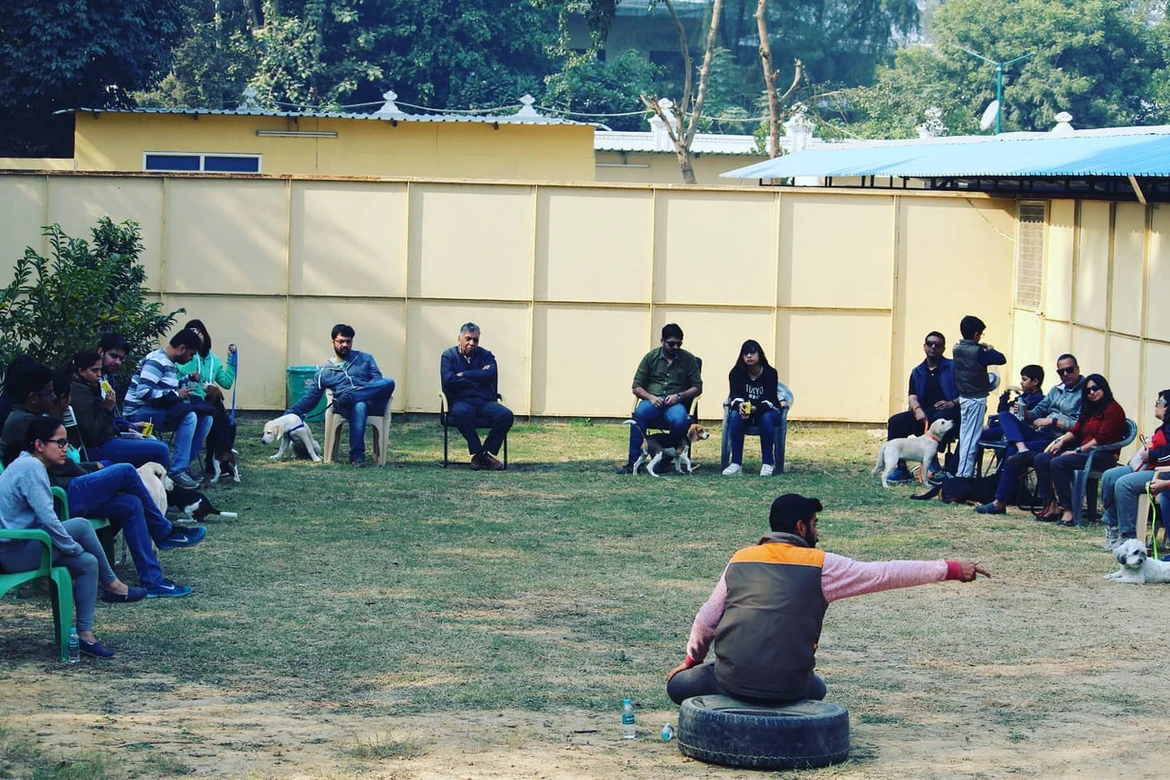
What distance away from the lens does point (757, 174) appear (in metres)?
21.9

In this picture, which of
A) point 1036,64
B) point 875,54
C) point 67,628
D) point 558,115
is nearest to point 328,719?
point 67,628

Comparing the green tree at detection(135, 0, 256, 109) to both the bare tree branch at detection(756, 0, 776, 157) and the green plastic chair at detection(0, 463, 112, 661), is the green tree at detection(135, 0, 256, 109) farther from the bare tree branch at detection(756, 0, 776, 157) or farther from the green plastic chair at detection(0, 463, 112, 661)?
the green plastic chair at detection(0, 463, 112, 661)

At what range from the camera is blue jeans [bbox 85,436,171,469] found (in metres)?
10.7

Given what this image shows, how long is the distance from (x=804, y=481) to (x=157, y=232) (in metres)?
7.31

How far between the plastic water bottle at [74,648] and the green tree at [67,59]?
18.3 meters

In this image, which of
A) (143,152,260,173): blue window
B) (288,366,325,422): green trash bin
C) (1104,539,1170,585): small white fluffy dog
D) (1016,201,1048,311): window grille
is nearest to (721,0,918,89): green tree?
(143,152,260,173): blue window

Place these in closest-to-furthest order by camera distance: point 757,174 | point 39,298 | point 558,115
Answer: point 39,298 → point 757,174 → point 558,115

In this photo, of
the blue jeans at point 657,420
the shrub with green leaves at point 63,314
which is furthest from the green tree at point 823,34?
the shrub with green leaves at point 63,314

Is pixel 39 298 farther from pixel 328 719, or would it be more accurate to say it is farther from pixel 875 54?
pixel 875 54

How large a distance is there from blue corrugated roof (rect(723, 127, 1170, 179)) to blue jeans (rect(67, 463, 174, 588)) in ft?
24.4

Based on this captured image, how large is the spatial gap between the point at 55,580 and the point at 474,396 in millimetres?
7194

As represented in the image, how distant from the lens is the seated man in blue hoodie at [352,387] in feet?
47.7

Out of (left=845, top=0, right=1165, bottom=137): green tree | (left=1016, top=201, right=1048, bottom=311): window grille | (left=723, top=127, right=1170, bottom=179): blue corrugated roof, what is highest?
(left=845, top=0, right=1165, bottom=137): green tree

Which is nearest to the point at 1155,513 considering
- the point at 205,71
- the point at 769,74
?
the point at 769,74
